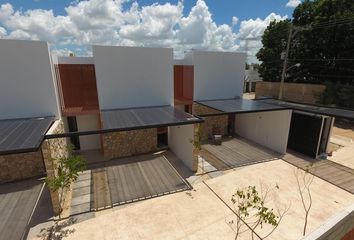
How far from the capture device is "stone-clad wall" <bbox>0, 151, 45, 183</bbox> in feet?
37.2

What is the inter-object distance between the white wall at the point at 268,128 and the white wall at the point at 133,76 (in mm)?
7679

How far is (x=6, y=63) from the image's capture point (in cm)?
1059

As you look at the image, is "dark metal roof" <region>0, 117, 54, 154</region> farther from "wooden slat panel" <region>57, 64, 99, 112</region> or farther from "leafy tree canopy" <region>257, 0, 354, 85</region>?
"leafy tree canopy" <region>257, 0, 354, 85</region>

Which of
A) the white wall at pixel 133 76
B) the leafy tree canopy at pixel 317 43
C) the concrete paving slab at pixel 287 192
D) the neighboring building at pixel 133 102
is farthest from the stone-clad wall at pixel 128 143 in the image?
the leafy tree canopy at pixel 317 43

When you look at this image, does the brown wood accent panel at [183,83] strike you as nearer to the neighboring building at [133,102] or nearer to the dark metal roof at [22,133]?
the neighboring building at [133,102]

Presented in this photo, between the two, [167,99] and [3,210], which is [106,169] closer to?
[3,210]

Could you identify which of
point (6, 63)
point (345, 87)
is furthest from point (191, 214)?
point (345, 87)

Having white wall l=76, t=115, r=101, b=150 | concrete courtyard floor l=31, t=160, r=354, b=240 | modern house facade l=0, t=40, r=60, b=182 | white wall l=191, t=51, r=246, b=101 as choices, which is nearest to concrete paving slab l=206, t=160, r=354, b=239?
concrete courtyard floor l=31, t=160, r=354, b=240

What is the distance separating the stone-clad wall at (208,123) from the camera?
1702cm

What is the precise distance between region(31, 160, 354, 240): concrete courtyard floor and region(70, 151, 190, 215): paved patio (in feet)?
2.27

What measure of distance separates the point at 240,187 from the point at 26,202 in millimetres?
10751

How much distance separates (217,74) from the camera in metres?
17.8

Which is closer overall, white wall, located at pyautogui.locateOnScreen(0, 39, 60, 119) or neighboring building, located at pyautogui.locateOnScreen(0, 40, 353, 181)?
white wall, located at pyautogui.locateOnScreen(0, 39, 60, 119)

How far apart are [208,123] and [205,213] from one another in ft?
33.3
